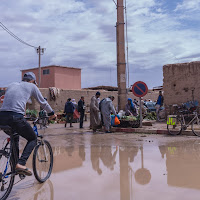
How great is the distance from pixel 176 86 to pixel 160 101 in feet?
4.25

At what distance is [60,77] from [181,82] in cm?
2162

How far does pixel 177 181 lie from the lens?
453cm

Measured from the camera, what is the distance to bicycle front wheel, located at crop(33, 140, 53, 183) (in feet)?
15.1

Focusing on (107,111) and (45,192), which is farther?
(107,111)

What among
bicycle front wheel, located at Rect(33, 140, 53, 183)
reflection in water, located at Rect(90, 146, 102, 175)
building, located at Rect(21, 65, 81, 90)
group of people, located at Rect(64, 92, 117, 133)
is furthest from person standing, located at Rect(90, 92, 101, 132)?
building, located at Rect(21, 65, 81, 90)

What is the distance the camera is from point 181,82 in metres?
14.5

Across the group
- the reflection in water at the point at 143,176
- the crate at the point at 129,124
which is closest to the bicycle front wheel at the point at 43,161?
the reflection in water at the point at 143,176

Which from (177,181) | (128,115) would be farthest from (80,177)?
(128,115)

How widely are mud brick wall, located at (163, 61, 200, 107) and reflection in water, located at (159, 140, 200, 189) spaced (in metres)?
5.98

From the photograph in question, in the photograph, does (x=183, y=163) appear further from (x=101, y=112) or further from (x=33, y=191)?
(x=101, y=112)

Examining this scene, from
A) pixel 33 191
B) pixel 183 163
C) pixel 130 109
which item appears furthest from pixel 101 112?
pixel 33 191

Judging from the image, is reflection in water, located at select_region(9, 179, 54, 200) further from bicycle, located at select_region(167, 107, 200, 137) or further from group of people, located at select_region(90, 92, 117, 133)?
group of people, located at select_region(90, 92, 117, 133)

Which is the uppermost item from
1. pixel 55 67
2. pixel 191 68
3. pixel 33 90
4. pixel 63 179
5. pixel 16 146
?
pixel 55 67

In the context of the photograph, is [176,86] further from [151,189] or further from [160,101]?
[151,189]
